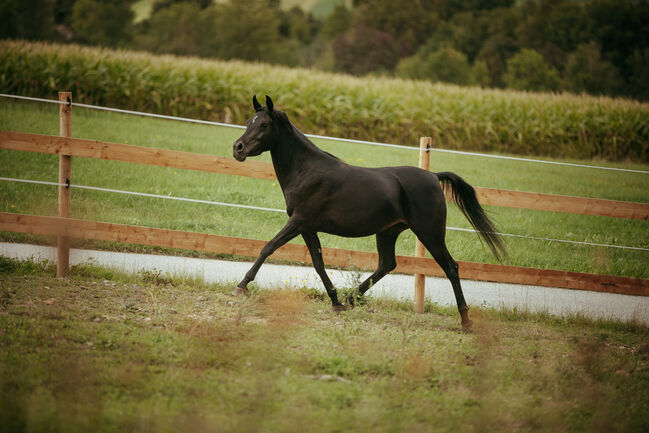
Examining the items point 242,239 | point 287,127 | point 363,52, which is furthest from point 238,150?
point 363,52

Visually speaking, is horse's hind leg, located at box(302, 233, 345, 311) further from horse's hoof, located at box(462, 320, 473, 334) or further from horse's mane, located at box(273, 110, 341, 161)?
horse's hoof, located at box(462, 320, 473, 334)

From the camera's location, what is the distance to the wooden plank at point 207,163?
6156mm

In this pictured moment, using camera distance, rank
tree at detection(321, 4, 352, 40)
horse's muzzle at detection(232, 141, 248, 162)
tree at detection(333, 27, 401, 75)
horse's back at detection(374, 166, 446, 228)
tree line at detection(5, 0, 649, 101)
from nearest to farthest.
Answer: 1. horse's muzzle at detection(232, 141, 248, 162)
2. horse's back at detection(374, 166, 446, 228)
3. tree line at detection(5, 0, 649, 101)
4. tree at detection(333, 27, 401, 75)
5. tree at detection(321, 4, 352, 40)

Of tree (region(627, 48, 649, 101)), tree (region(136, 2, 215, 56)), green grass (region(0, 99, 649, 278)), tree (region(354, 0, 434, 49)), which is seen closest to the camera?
green grass (region(0, 99, 649, 278))

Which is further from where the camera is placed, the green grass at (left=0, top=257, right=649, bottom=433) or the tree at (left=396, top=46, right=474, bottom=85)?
the tree at (left=396, top=46, right=474, bottom=85)

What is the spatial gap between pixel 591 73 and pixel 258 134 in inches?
1780

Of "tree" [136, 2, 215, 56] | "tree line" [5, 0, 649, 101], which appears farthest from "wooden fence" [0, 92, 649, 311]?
"tree" [136, 2, 215, 56]

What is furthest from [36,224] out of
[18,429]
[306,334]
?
[18,429]

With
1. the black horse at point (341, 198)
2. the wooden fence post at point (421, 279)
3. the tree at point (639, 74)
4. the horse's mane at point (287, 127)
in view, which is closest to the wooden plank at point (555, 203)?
the wooden fence post at point (421, 279)

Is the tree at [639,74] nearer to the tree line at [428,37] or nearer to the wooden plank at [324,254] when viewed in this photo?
the tree line at [428,37]

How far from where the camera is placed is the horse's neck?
5.48 metres

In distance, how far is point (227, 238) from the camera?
6.25m

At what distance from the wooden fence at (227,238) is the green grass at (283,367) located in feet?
1.44

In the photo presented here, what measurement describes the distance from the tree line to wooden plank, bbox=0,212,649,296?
41.0 m
